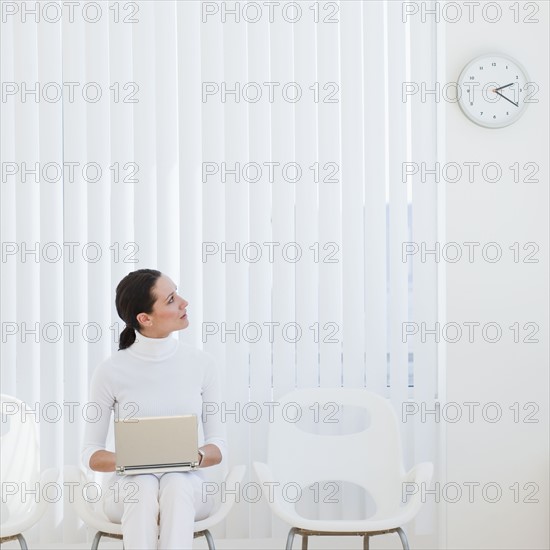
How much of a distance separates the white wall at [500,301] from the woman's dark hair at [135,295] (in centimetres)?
115

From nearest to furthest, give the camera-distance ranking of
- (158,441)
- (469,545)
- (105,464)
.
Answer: (158,441), (105,464), (469,545)

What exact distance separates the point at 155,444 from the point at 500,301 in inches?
57.6

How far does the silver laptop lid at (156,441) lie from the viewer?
8.07ft

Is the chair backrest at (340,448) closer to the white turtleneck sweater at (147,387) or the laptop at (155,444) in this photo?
the white turtleneck sweater at (147,387)

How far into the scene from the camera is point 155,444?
8.17 ft

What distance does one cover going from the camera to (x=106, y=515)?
2.63m

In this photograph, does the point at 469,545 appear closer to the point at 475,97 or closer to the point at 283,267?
the point at 283,267

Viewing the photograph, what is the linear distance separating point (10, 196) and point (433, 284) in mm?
1717

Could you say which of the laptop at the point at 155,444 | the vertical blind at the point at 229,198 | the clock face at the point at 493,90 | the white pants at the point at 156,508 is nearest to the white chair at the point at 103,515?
the white pants at the point at 156,508

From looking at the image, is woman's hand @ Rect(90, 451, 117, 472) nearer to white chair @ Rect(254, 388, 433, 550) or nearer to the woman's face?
the woman's face

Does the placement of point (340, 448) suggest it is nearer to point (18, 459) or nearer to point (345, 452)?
point (345, 452)

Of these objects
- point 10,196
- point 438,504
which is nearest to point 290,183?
point 10,196

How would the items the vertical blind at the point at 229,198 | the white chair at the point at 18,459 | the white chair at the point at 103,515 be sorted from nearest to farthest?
the white chair at the point at 103,515 < the white chair at the point at 18,459 < the vertical blind at the point at 229,198

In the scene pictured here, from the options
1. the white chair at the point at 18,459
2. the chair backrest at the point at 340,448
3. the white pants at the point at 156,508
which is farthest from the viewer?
the chair backrest at the point at 340,448
